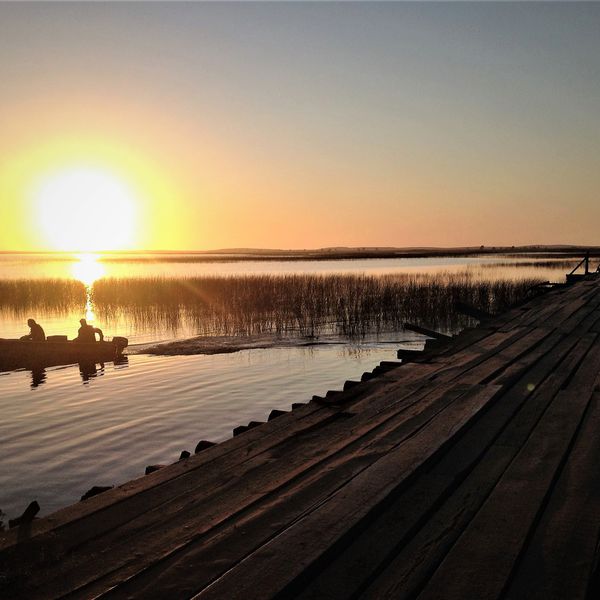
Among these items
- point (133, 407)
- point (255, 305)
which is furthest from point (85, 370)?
point (255, 305)

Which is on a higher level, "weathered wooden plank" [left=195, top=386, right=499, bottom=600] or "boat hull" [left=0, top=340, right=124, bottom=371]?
"weathered wooden plank" [left=195, top=386, right=499, bottom=600]

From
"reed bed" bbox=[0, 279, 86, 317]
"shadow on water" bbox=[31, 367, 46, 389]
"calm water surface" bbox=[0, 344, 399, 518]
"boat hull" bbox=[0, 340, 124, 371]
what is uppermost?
"reed bed" bbox=[0, 279, 86, 317]

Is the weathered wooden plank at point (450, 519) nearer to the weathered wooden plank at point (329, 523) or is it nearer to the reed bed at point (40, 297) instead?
the weathered wooden plank at point (329, 523)

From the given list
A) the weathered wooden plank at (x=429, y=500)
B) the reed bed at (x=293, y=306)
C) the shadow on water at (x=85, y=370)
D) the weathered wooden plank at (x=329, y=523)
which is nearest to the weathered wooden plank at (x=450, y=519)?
the weathered wooden plank at (x=429, y=500)

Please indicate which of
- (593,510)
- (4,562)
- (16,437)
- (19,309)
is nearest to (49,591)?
(4,562)

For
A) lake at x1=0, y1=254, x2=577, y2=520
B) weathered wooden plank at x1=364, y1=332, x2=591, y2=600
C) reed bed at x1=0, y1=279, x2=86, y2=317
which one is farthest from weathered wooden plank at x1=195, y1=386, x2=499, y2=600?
reed bed at x1=0, y1=279, x2=86, y2=317

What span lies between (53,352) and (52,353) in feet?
0.13

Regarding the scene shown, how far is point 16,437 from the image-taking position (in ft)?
30.7

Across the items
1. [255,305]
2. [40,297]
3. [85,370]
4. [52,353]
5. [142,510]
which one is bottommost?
[85,370]

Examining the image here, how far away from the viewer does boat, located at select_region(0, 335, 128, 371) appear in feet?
53.3

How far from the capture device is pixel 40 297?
1283 inches

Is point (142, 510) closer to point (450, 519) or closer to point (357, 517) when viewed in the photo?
point (357, 517)

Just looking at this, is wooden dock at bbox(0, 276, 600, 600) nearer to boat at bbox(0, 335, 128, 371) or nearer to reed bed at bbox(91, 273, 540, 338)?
boat at bbox(0, 335, 128, 371)

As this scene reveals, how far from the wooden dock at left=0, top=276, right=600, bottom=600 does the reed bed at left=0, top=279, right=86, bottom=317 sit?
27893mm
